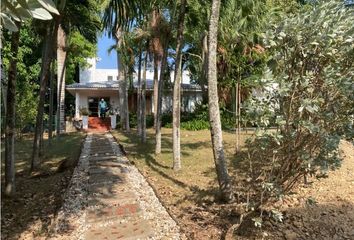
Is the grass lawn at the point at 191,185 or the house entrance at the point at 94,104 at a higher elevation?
the house entrance at the point at 94,104

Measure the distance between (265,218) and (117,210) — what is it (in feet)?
8.28

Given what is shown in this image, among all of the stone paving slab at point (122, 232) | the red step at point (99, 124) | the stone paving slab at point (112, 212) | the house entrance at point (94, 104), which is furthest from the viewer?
the house entrance at point (94, 104)

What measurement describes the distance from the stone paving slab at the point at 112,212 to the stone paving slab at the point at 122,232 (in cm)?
38

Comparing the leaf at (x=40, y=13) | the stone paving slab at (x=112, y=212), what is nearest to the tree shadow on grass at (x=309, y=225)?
the stone paving slab at (x=112, y=212)

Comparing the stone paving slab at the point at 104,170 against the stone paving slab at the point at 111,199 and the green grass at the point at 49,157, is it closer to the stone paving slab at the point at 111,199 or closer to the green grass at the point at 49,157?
the green grass at the point at 49,157

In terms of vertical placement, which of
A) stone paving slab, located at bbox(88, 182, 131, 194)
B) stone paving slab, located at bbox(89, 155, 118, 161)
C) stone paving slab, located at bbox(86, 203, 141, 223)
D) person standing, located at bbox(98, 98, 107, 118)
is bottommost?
stone paving slab, located at bbox(86, 203, 141, 223)

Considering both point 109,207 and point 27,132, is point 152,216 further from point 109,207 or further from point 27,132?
point 27,132

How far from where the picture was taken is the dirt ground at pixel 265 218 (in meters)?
6.04

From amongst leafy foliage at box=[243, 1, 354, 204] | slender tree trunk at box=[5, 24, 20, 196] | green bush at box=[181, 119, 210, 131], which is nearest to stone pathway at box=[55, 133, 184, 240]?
A: slender tree trunk at box=[5, 24, 20, 196]

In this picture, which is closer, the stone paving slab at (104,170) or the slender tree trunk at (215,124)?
the slender tree trunk at (215,124)

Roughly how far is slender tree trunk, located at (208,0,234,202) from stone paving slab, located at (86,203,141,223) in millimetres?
1506

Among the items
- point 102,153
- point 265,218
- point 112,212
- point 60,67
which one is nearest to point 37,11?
point 265,218

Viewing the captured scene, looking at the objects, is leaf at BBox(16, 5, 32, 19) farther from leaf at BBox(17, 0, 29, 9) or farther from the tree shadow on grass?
the tree shadow on grass

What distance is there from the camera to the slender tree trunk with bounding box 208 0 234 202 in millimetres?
7184
